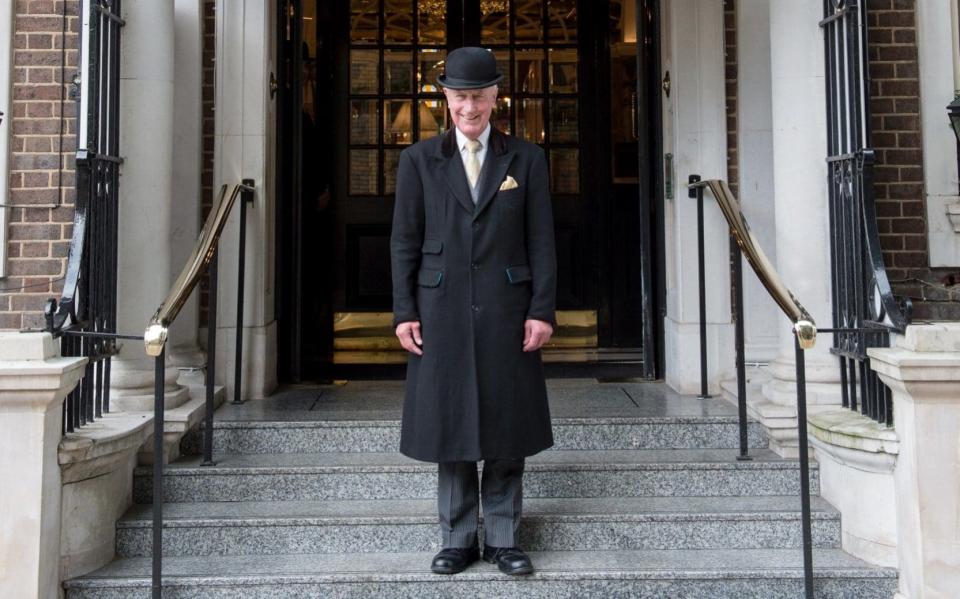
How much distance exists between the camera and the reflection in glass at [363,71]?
6.25m

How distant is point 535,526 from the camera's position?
339cm

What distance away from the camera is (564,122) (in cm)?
636

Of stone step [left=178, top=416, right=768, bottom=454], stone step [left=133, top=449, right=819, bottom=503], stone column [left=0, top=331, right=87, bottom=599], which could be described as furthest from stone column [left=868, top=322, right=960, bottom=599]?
stone column [left=0, top=331, right=87, bottom=599]

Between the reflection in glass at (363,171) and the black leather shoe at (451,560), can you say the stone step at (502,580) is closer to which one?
the black leather shoe at (451,560)

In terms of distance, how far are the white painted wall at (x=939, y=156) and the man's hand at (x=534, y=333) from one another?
2.71 metres

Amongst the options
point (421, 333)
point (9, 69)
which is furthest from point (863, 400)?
point (9, 69)

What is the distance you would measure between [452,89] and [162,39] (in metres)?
1.97

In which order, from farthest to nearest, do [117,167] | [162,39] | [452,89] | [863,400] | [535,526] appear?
[162,39] < [117,167] < [863,400] < [535,526] < [452,89]

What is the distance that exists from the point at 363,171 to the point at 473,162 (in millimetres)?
3321

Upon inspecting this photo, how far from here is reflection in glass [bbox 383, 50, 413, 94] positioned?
6.28 m

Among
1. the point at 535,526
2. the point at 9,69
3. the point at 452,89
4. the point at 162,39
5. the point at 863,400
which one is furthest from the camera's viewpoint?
the point at 9,69

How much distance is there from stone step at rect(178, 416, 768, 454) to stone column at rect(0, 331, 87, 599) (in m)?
1.00

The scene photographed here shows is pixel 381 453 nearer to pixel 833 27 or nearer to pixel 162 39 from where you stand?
pixel 162 39

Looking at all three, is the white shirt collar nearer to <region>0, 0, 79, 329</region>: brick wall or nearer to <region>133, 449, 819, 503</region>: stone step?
<region>133, 449, 819, 503</region>: stone step
